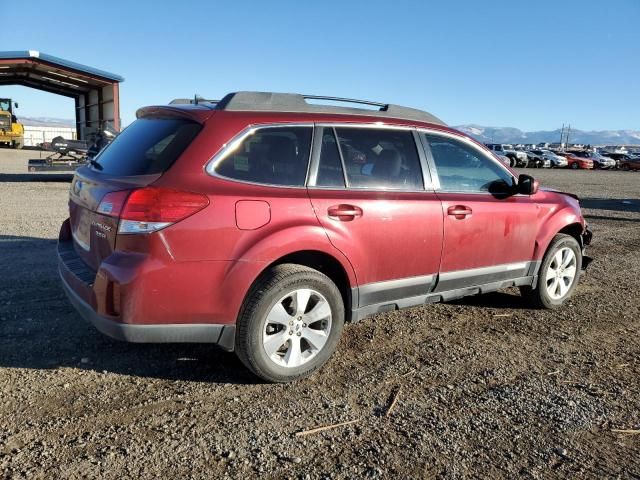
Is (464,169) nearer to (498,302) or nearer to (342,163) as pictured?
(342,163)

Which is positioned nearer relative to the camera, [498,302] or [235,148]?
[235,148]

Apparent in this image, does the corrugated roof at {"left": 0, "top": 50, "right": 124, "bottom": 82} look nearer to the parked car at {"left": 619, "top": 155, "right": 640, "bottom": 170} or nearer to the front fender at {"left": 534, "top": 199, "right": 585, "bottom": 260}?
the front fender at {"left": 534, "top": 199, "right": 585, "bottom": 260}

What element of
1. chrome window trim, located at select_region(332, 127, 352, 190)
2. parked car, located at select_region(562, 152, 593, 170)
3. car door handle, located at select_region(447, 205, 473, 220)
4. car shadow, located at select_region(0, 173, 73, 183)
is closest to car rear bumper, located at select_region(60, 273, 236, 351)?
chrome window trim, located at select_region(332, 127, 352, 190)

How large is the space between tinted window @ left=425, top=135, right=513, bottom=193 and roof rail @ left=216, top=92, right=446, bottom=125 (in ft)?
0.88

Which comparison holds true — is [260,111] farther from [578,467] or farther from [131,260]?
[578,467]

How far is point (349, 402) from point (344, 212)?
1234 millimetres

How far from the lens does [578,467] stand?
2721mm

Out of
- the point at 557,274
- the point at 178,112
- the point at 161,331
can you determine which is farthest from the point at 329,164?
the point at 557,274

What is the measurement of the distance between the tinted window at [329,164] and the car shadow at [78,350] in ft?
4.71

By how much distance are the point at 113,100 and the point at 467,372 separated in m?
19.8

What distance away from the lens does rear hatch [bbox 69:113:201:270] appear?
3.16m

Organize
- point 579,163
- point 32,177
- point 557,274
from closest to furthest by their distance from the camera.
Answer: point 557,274 → point 32,177 → point 579,163

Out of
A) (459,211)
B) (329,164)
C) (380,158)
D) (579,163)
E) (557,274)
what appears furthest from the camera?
(579,163)

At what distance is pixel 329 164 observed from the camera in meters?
3.70
